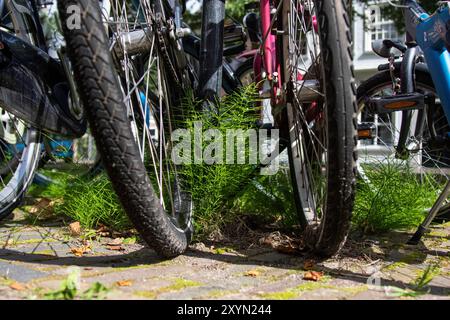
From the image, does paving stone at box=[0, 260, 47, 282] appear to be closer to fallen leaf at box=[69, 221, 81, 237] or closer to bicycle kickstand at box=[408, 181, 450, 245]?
fallen leaf at box=[69, 221, 81, 237]

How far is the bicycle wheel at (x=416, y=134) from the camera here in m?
3.18

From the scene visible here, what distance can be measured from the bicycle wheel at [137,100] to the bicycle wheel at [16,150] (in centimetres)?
63

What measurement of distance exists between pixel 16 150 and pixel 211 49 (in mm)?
1437

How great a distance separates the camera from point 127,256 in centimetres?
236

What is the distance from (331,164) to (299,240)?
0.83m

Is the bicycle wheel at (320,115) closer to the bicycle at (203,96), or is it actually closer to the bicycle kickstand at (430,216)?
the bicycle at (203,96)

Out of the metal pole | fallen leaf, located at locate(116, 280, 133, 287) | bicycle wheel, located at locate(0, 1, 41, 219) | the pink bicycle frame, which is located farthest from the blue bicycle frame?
bicycle wheel, located at locate(0, 1, 41, 219)

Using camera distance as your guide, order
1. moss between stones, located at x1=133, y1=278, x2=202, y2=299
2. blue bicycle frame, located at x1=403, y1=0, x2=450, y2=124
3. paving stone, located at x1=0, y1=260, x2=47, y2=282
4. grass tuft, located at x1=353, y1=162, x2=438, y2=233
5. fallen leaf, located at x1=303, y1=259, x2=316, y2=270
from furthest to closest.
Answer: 1. grass tuft, located at x1=353, y1=162, x2=438, y2=233
2. blue bicycle frame, located at x1=403, y1=0, x2=450, y2=124
3. fallen leaf, located at x1=303, y1=259, x2=316, y2=270
4. paving stone, located at x1=0, y1=260, x2=47, y2=282
5. moss between stones, located at x1=133, y1=278, x2=202, y2=299

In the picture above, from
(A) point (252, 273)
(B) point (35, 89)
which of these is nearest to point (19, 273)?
(A) point (252, 273)

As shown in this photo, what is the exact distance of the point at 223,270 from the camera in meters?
2.13

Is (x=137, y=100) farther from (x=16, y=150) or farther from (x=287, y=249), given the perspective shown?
(x=16, y=150)

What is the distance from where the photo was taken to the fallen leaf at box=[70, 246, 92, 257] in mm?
2404

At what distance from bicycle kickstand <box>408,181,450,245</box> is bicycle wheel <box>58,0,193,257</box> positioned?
3.53 ft
